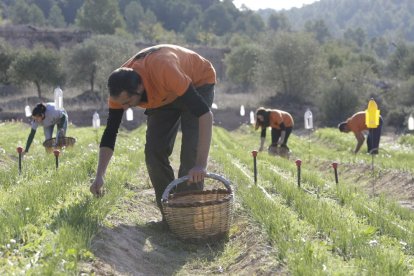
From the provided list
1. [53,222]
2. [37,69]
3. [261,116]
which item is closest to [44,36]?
[37,69]

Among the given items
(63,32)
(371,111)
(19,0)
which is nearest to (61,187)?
(371,111)

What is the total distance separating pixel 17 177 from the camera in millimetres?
6973

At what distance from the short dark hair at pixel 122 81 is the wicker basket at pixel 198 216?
98 centimetres

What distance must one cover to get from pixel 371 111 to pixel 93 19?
79521 millimetres

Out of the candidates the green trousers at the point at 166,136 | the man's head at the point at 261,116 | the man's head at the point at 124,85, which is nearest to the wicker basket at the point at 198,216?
the green trousers at the point at 166,136

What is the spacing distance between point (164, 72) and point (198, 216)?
137cm

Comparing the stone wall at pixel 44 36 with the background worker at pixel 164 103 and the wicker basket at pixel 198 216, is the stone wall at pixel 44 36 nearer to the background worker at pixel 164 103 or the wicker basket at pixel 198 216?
the background worker at pixel 164 103

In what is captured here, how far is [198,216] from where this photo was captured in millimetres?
4801

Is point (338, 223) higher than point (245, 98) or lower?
higher

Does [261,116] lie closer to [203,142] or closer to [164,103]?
[164,103]

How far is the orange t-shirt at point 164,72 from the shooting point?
13.7 feet

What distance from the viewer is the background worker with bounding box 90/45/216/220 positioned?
13.7ft

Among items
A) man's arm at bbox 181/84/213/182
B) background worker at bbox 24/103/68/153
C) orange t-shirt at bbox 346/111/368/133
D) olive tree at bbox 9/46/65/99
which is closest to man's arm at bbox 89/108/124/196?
man's arm at bbox 181/84/213/182

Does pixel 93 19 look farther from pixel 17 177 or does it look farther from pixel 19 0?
pixel 17 177
